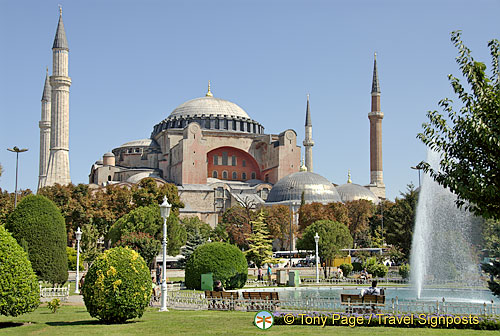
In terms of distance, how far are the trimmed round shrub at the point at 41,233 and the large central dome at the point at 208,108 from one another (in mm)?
53647

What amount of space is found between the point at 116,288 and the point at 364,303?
5.27 metres

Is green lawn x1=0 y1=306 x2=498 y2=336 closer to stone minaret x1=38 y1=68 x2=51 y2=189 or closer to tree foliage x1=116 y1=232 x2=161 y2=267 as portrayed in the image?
tree foliage x1=116 y1=232 x2=161 y2=267

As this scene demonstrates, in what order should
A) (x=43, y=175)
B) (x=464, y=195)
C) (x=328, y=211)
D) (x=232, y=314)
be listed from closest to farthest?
(x=464, y=195), (x=232, y=314), (x=328, y=211), (x=43, y=175)

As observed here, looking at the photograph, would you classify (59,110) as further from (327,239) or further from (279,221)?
(327,239)

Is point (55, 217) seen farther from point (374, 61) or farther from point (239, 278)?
point (374, 61)

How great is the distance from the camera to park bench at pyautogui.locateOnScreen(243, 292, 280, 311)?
566 inches

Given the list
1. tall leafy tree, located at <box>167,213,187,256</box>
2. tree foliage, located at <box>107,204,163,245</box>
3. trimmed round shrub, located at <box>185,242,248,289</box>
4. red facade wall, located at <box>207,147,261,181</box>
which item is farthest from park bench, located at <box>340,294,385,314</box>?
red facade wall, located at <box>207,147,261,181</box>

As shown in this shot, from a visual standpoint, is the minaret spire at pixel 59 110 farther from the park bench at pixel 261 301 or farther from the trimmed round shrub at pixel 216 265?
the park bench at pixel 261 301

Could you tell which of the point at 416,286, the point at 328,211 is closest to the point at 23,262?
the point at 416,286

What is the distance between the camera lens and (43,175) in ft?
201

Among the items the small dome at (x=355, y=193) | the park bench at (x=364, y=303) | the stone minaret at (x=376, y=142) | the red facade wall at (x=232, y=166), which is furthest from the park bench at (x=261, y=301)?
the stone minaret at (x=376, y=142)

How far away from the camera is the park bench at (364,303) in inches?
517

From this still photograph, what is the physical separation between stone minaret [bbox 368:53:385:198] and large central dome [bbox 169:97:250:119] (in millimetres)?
15413

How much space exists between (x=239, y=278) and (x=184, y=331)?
11271 mm
